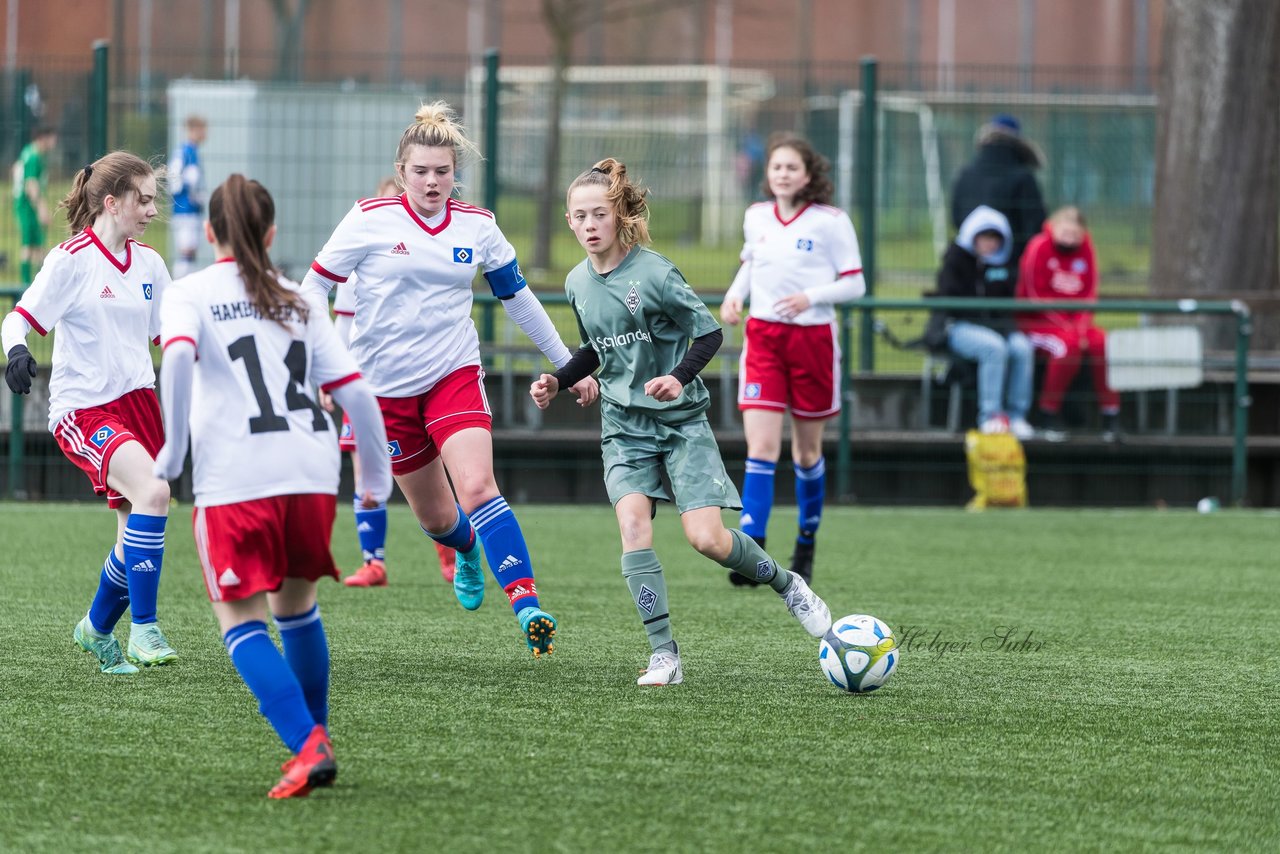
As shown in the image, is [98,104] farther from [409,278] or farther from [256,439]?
[256,439]

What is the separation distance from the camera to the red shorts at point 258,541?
4.09 m

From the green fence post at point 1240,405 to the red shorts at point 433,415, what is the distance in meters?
6.70

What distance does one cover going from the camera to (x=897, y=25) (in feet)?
135

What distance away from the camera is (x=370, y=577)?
7.96m

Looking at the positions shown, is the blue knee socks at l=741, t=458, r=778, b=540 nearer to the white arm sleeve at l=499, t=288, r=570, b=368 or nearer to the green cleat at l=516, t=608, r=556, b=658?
the white arm sleeve at l=499, t=288, r=570, b=368

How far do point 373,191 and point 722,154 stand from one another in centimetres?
292

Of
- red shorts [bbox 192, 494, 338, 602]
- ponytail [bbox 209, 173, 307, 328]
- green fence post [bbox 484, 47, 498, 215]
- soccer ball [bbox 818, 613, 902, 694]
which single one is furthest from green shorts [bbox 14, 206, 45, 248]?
red shorts [bbox 192, 494, 338, 602]

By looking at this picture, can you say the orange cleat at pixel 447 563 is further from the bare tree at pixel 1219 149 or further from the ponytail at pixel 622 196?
the bare tree at pixel 1219 149

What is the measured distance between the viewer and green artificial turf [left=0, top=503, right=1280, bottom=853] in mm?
3969

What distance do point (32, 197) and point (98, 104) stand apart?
1.40 m

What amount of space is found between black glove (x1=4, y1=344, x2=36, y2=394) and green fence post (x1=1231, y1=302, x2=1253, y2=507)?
322 inches

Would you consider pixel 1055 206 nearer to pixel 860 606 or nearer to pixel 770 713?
pixel 860 606

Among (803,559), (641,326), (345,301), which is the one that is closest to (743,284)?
(803,559)

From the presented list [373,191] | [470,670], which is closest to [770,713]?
[470,670]
